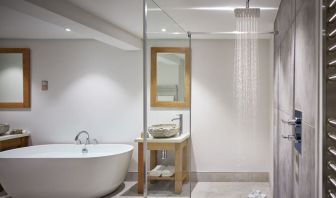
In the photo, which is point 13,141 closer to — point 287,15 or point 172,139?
point 172,139

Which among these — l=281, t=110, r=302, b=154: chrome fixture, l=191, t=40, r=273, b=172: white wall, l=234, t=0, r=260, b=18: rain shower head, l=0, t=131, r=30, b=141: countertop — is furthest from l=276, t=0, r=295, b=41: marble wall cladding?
l=0, t=131, r=30, b=141: countertop

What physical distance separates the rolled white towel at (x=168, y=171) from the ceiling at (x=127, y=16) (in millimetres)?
1297

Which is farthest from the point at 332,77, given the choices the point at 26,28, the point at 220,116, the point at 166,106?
the point at 26,28

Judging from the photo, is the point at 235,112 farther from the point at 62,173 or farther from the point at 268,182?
the point at 62,173

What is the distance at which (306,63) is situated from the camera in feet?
5.63

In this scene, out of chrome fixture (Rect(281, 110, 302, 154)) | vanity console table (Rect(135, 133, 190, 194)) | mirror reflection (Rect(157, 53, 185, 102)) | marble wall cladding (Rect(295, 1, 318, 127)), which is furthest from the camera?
mirror reflection (Rect(157, 53, 185, 102))

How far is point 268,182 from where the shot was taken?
132 inches

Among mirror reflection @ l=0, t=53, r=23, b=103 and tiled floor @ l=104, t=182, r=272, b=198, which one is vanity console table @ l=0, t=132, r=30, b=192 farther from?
tiled floor @ l=104, t=182, r=272, b=198

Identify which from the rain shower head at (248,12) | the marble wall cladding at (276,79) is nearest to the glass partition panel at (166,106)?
the rain shower head at (248,12)

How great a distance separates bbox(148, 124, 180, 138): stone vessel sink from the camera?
118 inches

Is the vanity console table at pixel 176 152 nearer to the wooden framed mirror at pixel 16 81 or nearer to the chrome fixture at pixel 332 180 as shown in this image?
the chrome fixture at pixel 332 180

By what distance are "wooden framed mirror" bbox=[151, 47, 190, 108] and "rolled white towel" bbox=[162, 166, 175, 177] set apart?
63 centimetres

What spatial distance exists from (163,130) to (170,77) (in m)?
0.54

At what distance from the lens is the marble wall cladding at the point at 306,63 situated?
1504 millimetres
